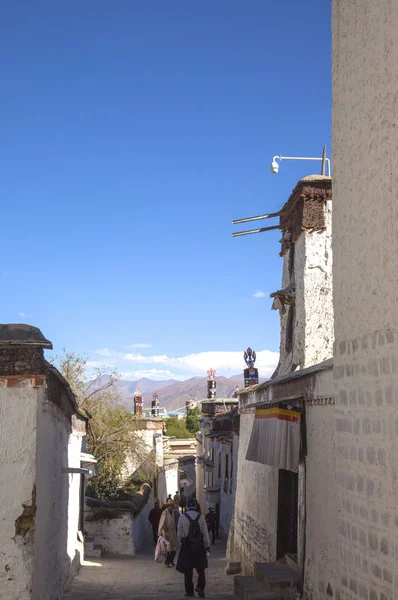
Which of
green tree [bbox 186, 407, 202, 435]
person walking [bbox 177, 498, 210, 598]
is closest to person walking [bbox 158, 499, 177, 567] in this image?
person walking [bbox 177, 498, 210, 598]

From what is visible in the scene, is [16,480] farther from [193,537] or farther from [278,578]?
[193,537]

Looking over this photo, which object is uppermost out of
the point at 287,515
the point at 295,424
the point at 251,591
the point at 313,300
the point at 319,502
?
the point at 313,300

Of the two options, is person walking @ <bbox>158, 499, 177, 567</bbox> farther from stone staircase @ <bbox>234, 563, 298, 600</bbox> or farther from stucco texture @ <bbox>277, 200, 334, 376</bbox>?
stucco texture @ <bbox>277, 200, 334, 376</bbox>

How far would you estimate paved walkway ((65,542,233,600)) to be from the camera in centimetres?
1088

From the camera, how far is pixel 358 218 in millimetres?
6734

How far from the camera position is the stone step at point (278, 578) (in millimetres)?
8820

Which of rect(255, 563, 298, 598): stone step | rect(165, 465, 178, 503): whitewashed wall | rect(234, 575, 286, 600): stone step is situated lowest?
rect(165, 465, 178, 503): whitewashed wall

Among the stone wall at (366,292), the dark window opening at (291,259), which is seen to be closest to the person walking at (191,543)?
the stone wall at (366,292)

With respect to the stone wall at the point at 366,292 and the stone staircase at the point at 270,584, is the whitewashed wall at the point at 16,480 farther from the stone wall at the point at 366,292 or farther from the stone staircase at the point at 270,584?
the stone staircase at the point at 270,584

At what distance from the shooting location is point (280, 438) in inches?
363

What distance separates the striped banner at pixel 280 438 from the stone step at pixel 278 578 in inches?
54.4

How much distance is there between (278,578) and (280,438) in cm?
181

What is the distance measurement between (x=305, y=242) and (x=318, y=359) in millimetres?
2683

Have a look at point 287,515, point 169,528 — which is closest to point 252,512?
point 169,528
